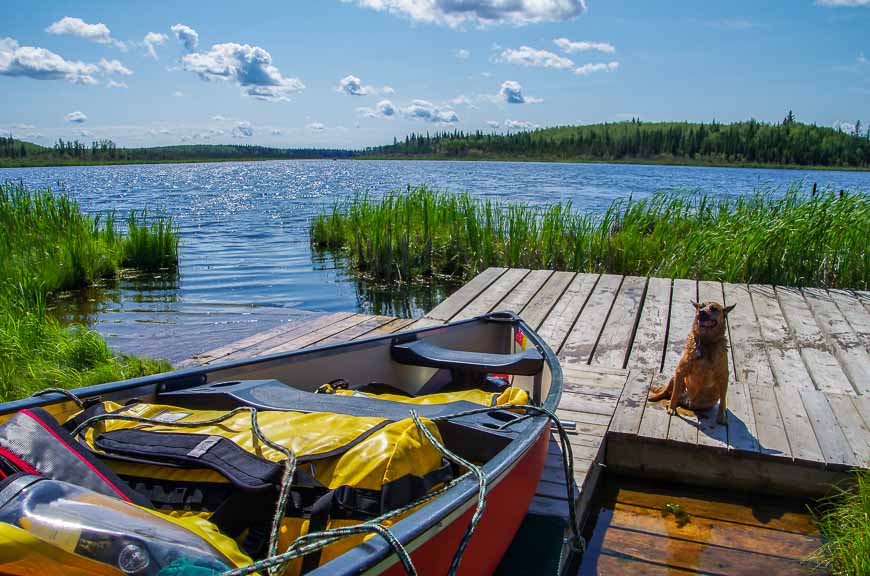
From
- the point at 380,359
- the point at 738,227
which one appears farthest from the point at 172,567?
the point at 738,227

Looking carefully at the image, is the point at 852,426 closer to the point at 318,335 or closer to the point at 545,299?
→ the point at 545,299

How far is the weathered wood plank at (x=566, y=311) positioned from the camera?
15.6ft

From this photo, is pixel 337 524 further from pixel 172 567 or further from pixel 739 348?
pixel 739 348

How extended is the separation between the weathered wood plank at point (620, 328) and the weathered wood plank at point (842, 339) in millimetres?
1404

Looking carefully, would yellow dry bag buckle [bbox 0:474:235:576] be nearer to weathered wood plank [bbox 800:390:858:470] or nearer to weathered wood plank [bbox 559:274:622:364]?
weathered wood plank [bbox 800:390:858:470]

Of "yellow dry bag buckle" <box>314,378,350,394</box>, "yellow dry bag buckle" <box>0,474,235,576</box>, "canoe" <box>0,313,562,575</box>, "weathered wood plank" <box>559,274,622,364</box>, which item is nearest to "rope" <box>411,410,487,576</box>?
"canoe" <box>0,313,562,575</box>

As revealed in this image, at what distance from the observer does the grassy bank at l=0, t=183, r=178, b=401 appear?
428 centimetres

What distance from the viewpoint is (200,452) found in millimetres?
1651

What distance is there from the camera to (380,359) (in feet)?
10.7

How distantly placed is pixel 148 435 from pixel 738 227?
7639 millimetres

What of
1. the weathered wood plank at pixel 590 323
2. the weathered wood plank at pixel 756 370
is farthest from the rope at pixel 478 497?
the weathered wood plank at pixel 590 323

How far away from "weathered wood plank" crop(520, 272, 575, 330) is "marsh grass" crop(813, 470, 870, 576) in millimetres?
2498

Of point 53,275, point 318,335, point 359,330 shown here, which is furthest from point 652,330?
point 53,275

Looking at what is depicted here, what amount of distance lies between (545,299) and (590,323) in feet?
2.53
